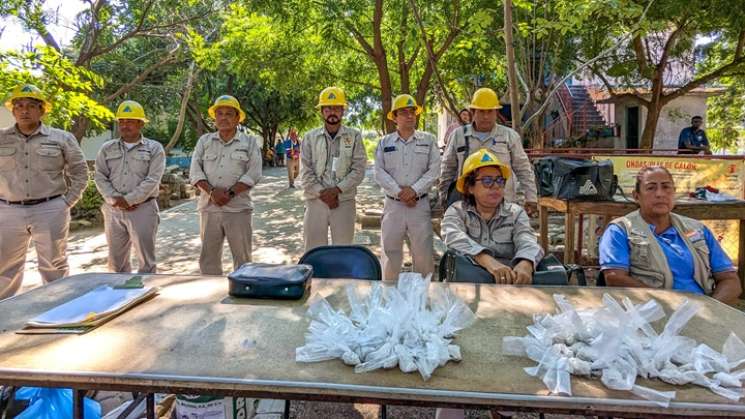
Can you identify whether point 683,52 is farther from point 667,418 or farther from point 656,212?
point 667,418

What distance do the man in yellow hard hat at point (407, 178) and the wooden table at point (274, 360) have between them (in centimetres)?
193

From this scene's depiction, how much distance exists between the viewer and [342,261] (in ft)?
9.83

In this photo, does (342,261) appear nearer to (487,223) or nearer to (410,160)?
(487,223)

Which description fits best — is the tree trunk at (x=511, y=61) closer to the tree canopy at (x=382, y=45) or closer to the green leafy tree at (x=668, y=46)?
the tree canopy at (x=382, y=45)

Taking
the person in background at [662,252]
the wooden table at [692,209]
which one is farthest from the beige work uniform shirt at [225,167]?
the wooden table at [692,209]

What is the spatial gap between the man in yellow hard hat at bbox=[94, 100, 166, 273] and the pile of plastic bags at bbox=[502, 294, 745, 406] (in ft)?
A: 11.9

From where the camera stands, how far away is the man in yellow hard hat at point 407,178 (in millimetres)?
4258

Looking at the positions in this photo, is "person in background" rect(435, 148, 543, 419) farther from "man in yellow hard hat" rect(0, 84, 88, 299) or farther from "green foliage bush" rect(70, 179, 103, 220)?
"green foliage bush" rect(70, 179, 103, 220)

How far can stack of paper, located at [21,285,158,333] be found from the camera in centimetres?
195

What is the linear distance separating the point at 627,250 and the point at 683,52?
13.0 metres

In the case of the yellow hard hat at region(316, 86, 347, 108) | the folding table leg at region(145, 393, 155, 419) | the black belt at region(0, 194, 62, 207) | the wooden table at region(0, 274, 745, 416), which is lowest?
the folding table leg at region(145, 393, 155, 419)

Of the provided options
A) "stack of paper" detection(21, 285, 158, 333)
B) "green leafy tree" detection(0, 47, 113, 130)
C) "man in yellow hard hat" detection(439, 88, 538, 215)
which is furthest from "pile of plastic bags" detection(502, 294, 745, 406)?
"green leafy tree" detection(0, 47, 113, 130)

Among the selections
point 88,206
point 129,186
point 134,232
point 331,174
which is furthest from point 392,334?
point 88,206

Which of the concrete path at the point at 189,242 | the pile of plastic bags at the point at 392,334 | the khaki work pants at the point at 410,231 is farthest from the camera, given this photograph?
the concrete path at the point at 189,242
